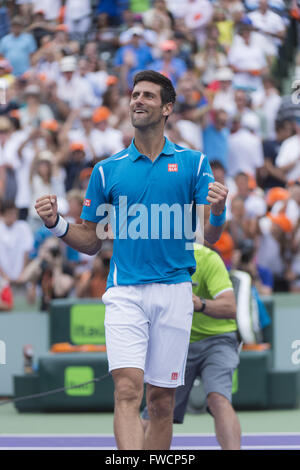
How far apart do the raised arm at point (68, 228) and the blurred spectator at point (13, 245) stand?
556 centimetres

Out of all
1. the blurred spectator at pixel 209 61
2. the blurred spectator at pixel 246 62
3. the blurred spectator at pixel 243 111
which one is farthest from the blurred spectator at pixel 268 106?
the blurred spectator at pixel 209 61

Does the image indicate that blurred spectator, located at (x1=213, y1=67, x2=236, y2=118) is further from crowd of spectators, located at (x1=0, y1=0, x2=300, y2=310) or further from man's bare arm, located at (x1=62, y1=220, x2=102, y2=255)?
man's bare arm, located at (x1=62, y1=220, x2=102, y2=255)

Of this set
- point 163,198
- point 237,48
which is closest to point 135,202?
point 163,198

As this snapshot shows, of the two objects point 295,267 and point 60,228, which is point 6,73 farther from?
point 60,228

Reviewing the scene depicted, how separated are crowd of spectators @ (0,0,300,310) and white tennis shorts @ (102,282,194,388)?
4.29 meters

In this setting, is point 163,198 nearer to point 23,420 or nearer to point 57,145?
point 23,420

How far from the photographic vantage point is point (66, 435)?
8.02 meters

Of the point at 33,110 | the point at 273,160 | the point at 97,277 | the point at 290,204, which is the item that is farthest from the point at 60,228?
the point at 273,160

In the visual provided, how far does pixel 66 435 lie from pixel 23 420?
1.00 meters

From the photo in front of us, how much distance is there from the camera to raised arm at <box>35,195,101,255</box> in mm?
5055

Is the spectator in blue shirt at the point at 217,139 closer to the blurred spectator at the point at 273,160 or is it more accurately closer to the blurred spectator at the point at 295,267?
the blurred spectator at the point at 273,160

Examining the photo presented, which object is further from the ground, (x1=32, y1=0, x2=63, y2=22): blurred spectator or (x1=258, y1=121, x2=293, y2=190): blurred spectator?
(x1=32, y1=0, x2=63, y2=22): blurred spectator

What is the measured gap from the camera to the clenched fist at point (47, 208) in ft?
16.6

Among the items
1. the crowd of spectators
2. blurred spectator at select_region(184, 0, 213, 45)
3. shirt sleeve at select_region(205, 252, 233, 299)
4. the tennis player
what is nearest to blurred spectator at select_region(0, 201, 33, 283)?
the crowd of spectators
